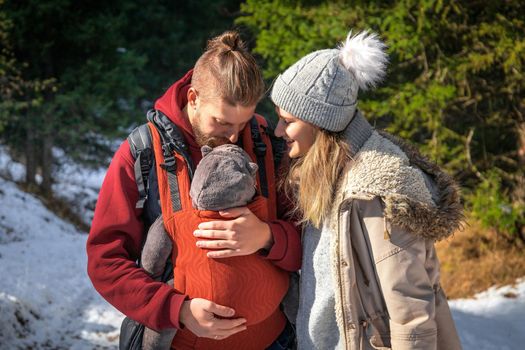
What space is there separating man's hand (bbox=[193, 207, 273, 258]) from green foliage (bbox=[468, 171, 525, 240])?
5376 millimetres

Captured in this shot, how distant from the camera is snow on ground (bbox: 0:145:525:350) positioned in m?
5.80

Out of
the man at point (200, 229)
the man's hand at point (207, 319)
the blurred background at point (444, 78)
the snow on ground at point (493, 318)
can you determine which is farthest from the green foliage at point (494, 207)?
the man's hand at point (207, 319)

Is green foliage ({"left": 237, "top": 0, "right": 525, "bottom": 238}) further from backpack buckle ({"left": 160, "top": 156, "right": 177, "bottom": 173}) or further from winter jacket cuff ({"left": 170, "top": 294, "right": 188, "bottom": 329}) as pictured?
winter jacket cuff ({"left": 170, "top": 294, "right": 188, "bottom": 329})

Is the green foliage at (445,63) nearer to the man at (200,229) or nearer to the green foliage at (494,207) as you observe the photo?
the green foliage at (494,207)

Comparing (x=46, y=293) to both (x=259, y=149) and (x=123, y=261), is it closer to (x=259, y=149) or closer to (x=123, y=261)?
(x=123, y=261)

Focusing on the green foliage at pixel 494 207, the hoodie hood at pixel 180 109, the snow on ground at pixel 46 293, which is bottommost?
the snow on ground at pixel 46 293

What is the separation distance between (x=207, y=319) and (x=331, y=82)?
1.11 m

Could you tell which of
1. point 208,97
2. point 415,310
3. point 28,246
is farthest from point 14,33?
point 415,310

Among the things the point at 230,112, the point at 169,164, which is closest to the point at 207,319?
the point at 169,164

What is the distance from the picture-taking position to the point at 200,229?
229 centimetres

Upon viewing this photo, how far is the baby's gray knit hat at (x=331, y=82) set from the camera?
2406 millimetres

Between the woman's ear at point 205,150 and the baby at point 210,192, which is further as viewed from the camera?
the woman's ear at point 205,150

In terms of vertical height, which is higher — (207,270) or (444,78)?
(207,270)

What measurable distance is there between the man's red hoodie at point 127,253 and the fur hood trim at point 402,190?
434 mm
